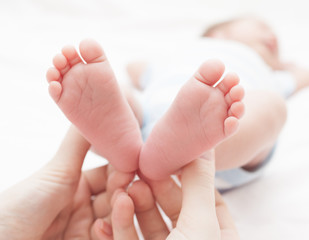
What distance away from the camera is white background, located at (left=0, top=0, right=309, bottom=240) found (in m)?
0.85

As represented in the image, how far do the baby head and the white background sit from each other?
0.54 feet

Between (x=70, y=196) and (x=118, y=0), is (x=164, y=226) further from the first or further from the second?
(x=118, y=0)

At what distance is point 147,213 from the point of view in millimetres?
708

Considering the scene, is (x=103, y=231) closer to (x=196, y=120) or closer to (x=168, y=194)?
(x=168, y=194)

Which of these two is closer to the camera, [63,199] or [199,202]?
[199,202]

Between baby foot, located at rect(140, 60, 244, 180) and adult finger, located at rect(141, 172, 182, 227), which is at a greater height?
baby foot, located at rect(140, 60, 244, 180)

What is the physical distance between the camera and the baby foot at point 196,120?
20.9 inches

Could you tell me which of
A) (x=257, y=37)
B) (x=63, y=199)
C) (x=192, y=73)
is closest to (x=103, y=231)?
(x=63, y=199)

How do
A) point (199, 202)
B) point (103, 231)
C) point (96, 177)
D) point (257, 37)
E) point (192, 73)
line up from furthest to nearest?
1. point (257, 37)
2. point (192, 73)
3. point (96, 177)
4. point (103, 231)
5. point (199, 202)

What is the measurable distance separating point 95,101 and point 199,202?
252 millimetres

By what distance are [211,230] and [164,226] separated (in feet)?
0.61

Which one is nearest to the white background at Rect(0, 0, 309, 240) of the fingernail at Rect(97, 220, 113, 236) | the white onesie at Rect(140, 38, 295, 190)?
the white onesie at Rect(140, 38, 295, 190)

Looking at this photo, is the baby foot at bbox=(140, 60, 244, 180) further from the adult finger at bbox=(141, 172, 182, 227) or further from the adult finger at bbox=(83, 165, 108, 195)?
the adult finger at bbox=(83, 165, 108, 195)

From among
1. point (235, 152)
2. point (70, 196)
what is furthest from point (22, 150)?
point (235, 152)
